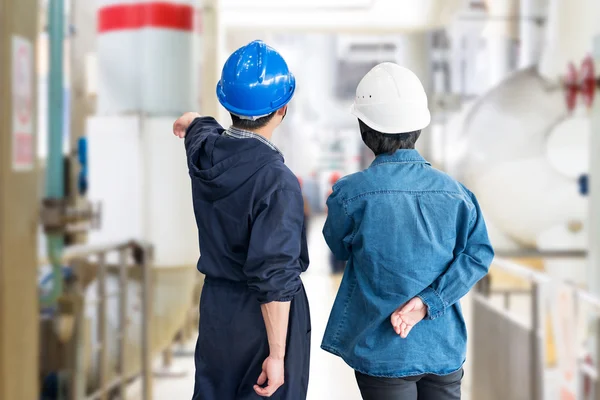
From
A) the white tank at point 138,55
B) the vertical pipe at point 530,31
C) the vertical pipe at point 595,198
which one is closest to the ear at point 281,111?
the white tank at point 138,55

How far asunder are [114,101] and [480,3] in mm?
2392

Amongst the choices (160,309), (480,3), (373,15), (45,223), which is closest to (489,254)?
(45,223)

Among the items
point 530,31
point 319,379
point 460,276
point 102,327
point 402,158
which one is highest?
point 530,31

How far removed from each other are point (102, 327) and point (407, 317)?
142 centimetres

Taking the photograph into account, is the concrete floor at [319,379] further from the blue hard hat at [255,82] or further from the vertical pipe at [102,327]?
the blue hard hat at [255,82]

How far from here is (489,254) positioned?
1.11 m

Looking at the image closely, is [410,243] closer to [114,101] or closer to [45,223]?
[45,223]

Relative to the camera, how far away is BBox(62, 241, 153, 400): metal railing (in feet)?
6.72

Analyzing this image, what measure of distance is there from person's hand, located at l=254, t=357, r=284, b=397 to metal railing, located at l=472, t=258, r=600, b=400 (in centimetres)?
145

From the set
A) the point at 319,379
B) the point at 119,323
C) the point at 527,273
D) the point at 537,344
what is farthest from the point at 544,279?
the point at 119,323

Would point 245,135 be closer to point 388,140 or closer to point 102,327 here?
point 388,140

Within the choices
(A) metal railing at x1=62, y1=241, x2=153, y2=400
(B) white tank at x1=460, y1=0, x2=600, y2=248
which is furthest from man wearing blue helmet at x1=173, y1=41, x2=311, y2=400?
(B) white tank at x1=460, y1=0, x2=600, y2=248

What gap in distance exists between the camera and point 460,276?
1088mm

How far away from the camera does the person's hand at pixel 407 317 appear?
3.55 ft
